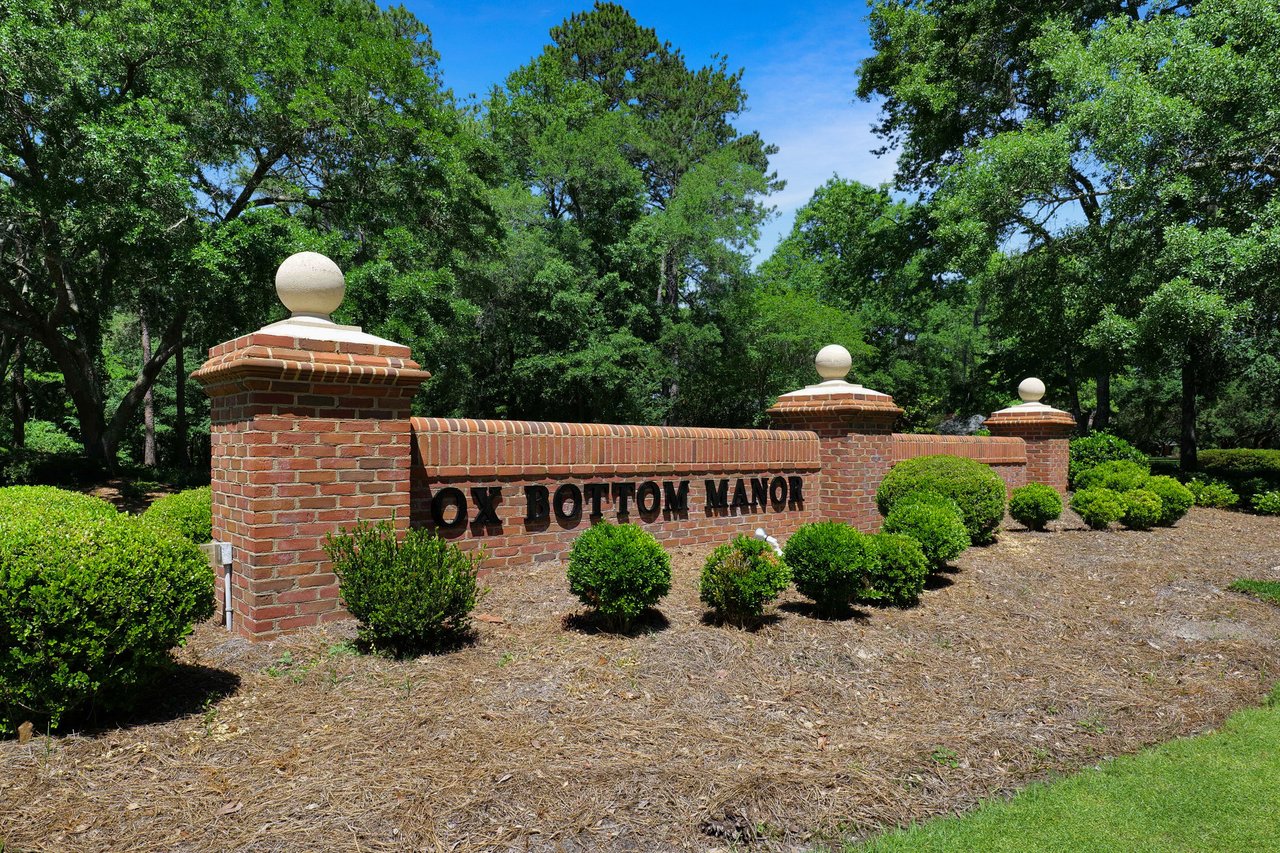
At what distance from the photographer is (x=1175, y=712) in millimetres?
4062

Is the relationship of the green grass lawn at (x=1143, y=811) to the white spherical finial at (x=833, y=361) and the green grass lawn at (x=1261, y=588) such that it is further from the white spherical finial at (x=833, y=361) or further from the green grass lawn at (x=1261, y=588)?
the white spherical finial at (x=833, y=361)

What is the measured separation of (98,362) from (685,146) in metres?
21.1

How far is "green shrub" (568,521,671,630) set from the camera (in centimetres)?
460

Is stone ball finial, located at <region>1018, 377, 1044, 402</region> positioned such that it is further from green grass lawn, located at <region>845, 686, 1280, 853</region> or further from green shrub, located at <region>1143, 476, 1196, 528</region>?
green grass lawn, located at <region>845, 686, 1280, 853</region>

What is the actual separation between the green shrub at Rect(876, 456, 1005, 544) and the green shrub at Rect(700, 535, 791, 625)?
350cm

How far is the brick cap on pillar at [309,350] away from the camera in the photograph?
4324 millimetres

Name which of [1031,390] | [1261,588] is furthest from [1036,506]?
[1031,390]

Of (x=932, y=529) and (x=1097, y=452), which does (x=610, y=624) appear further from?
(x=1097, y=452)

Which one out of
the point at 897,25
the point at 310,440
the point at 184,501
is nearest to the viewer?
the point at 310,440

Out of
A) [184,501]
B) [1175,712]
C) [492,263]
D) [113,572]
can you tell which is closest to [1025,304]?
[492,263]

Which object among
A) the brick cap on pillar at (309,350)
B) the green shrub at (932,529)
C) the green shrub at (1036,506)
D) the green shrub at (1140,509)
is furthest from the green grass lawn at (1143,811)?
the green shrub at (1140,509)

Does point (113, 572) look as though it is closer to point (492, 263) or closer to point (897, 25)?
point (492, 263)

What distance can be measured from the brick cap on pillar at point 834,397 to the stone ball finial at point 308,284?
536 cm

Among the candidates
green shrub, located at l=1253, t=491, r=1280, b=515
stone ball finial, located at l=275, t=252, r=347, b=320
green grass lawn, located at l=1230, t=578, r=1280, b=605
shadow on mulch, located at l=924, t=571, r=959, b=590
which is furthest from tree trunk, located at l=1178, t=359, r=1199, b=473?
stone ball finial, located at l=275, t=252, r=347, b=320
